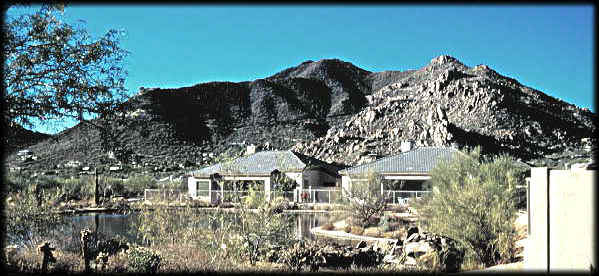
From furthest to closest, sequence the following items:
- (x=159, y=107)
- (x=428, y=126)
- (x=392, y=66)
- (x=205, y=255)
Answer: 1. (x=392, y=66)
2. (x=159, y=107)
3. (x=428, y=126)
4. (x=205, y=255)

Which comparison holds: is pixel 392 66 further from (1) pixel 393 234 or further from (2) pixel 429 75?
(1) pixel 393 234

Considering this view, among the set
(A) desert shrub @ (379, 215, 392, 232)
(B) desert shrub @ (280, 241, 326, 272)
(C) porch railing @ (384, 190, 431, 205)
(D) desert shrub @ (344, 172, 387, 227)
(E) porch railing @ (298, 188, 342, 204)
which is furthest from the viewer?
(E) porch railing @ (298, 188, 342, 204)

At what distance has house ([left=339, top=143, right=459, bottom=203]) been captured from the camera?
35662 millimetres

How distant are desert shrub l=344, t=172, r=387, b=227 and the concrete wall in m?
14.6

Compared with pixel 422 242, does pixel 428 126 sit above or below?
above

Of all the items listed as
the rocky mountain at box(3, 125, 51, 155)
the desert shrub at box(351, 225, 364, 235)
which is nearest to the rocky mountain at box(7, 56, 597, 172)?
the desert shrub at box(351, 225, 364, 235)

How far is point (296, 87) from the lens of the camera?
280 ft

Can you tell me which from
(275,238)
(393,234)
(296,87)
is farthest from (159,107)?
(275,238)

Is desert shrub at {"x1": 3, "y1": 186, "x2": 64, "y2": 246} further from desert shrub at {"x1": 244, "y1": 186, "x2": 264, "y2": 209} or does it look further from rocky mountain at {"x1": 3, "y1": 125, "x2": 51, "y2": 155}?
desert shrub at {"x1": 244, "y1": 186, "x2": 264, "y2": 209}

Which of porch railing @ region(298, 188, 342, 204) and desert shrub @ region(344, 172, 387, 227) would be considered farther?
porch railing @ region(298, 188, 342, 204)

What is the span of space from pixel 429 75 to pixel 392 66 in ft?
33.7

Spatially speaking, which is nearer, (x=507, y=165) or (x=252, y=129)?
(x=507, y=165)

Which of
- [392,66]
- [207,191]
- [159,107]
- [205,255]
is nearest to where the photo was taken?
[205,255]

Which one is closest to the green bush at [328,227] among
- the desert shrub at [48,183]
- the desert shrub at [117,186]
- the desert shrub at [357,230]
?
the desert shrub at [357,230]
